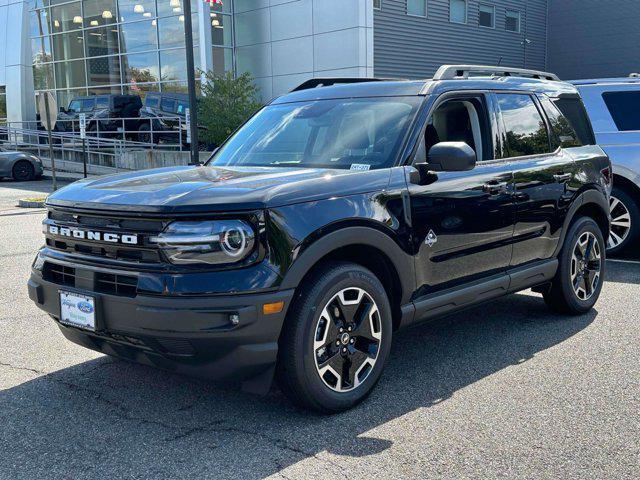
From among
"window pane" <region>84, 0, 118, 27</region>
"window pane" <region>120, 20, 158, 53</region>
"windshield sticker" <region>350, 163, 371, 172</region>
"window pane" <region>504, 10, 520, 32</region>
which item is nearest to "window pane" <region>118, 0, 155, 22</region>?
"window pane" <region>120, 20, 158, 53</region>

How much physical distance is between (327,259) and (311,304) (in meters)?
0.33

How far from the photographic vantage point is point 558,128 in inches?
217

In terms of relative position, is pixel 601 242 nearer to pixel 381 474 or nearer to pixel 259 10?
pixel 381 474

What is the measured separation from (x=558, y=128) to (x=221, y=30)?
2178cm

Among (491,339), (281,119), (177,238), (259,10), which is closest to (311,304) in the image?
(177,238)

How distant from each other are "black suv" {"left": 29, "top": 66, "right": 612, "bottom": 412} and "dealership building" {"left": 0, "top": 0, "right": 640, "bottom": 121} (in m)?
18.0

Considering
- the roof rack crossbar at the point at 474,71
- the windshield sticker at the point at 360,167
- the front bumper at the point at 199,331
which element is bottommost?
the front bumper at the point at 199,331

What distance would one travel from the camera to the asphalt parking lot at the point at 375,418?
125 inches

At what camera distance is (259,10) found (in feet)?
82.5

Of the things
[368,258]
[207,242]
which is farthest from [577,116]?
[207,242]

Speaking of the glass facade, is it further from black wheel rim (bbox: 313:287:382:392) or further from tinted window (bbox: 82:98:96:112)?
black wheel rim (bbox: 313:287:382:392)

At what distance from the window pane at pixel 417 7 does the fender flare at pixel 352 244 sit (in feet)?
70.0

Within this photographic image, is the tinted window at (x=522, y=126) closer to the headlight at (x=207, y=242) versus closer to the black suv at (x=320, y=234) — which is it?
the black suv at (x=320, y=234)

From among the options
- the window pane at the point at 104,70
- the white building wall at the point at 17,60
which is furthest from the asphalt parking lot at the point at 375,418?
the white building wall at the point at 17,60
